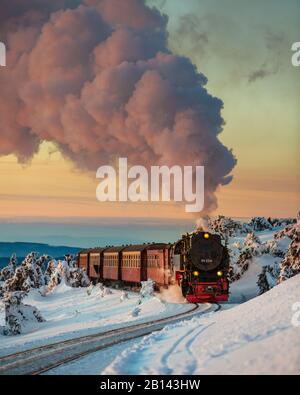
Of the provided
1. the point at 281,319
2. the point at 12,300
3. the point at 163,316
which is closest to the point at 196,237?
the point at 163,316

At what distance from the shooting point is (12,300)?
97.7 ft

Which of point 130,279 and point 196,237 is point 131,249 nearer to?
point 130,279

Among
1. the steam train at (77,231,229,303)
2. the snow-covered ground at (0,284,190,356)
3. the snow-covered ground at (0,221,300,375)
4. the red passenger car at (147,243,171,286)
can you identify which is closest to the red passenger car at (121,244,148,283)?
the steam train at (77,231,229,303)

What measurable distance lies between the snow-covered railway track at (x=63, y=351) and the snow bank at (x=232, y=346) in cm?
173

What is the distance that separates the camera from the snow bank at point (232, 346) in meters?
9.87

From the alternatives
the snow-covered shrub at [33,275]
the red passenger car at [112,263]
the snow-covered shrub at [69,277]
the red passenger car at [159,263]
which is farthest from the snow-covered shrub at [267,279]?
the snow-covered shrub at [33,275]

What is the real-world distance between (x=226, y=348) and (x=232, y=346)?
0.17 m

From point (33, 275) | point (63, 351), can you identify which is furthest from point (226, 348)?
point (33, 275)

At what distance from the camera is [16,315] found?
28844mm

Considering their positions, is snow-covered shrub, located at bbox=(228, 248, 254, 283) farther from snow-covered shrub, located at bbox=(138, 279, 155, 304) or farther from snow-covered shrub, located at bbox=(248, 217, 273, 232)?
snow-covered shrub, located at bbox=(248, 217, 273, 232)

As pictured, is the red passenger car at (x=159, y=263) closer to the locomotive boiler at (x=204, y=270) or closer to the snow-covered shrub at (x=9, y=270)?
the locomotive boiler at (x=204, y=270)

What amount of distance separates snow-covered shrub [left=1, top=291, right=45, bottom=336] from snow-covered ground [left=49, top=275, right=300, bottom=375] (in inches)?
585

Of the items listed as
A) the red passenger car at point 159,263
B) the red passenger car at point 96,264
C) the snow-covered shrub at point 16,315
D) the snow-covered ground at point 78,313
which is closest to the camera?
the snow-covered ground at point 78,313

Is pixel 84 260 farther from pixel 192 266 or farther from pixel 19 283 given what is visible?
pixel 192 266
